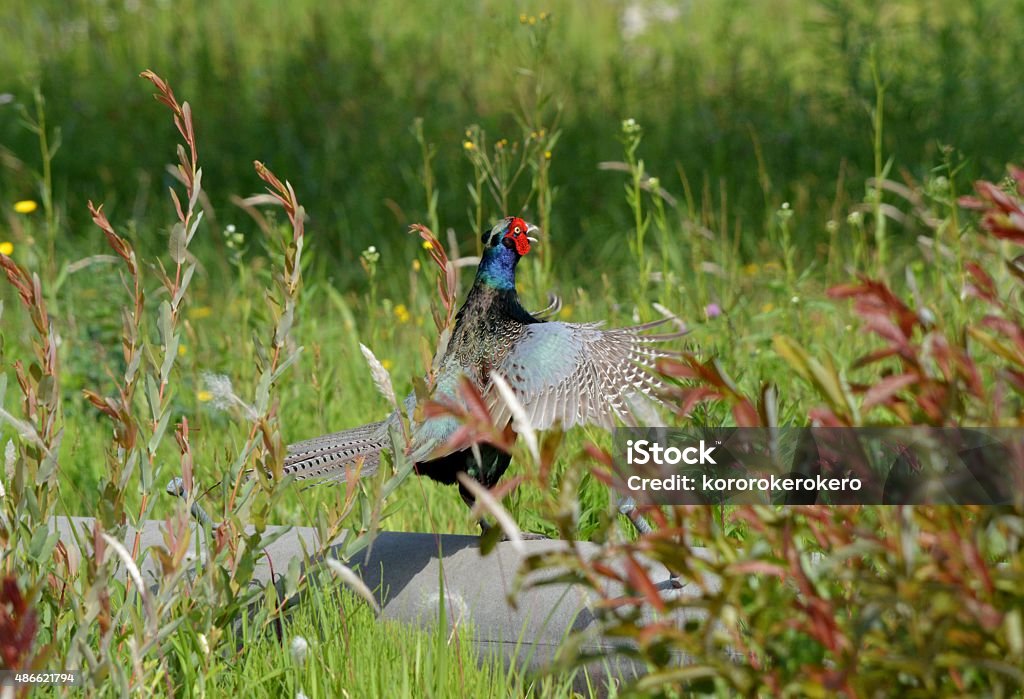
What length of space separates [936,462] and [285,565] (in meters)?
1.96

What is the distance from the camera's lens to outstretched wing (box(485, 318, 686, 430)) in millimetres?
3430

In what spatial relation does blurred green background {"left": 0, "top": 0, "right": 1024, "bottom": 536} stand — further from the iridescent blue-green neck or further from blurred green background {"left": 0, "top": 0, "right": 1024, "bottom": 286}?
the iridescent blue-green neck

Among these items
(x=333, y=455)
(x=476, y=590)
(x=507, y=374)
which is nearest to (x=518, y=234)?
(x=507, y=374)

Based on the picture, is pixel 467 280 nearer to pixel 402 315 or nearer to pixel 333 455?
pixel 402 315

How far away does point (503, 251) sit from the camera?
12.2ft

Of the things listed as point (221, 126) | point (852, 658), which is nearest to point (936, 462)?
point (852, 658)

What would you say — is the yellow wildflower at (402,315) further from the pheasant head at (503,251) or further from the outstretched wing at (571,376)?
the outstretched wing at (571,376)

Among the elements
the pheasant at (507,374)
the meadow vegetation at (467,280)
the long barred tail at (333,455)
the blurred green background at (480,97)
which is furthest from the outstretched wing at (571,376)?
the blurred green background at (480,97)

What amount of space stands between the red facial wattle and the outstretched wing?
26cm

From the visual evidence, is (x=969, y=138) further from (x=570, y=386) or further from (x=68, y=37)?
(x=68, y=37)

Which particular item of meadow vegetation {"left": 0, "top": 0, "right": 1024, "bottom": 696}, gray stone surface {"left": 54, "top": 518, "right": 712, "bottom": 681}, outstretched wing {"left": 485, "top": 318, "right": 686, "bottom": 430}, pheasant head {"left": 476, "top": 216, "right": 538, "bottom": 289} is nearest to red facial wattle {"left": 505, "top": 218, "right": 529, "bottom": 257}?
pheasant head {"left": 476, "top": 216, "right": 538, "bottom": 289}

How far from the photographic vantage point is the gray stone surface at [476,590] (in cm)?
288

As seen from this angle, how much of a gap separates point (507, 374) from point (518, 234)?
1.49 ft

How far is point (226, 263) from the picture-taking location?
6281mm
